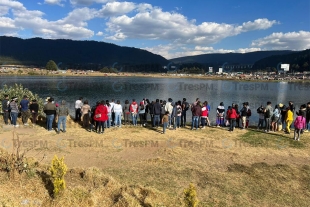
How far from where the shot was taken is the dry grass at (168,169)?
737 centimetres

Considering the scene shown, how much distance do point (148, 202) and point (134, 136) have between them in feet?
25.0

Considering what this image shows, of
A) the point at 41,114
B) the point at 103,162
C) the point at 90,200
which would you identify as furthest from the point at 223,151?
the point at 41,114

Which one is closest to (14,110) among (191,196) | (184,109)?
(184,109)

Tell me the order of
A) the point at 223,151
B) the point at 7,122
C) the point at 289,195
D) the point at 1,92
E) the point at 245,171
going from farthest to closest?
the point at 1,92 → the point at 7,122 → the point at 223,151 → the point at 245,171 → the point at 289,195

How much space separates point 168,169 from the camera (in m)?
10.2

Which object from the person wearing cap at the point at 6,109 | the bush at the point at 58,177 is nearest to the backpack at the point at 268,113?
the bush at the point at 58,177

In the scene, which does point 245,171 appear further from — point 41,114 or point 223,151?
point 41,114

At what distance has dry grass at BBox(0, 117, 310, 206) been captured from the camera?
24.2 feet

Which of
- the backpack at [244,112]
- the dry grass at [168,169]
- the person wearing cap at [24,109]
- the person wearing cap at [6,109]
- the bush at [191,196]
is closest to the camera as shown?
the bush at [191,196]

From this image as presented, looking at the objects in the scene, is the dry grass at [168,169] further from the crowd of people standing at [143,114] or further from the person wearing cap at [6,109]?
the person wearing cap at [6,109]

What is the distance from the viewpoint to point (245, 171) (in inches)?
404

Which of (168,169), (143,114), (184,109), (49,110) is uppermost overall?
(49,110)

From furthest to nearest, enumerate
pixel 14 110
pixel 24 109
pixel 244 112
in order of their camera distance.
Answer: pixel 244 112, pixel 24 109, pixel 14 110

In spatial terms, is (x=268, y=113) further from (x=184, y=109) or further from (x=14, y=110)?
(x=14, y=110)
